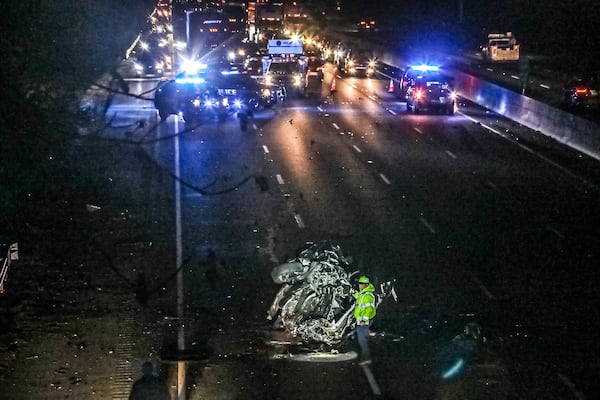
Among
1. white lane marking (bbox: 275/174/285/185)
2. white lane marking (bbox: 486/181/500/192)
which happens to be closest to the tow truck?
white lane marking (bbox: 275/174/285/185)

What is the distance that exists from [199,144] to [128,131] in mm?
4404

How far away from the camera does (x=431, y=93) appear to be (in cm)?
4316

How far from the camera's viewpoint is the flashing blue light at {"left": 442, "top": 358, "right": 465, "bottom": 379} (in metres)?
13.0

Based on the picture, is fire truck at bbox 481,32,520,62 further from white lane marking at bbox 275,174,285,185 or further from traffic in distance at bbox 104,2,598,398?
white lane marking at bbox 275,174,285,185

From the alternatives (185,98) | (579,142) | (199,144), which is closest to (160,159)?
(199,144)

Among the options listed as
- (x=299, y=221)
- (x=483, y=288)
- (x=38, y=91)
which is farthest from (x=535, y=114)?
(x=483, y=288)

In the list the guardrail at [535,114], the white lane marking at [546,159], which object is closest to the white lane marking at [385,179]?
the white lane marking at [546,159]

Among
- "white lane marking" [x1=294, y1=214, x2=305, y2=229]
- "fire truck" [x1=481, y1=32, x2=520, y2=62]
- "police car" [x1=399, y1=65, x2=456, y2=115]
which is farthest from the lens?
"fire truck" [x1=481, y1=32, x2=520, y2=62]

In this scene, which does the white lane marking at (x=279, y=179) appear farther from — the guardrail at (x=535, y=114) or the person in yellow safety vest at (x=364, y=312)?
the person in yellow safety vest at (x=364, y=312)

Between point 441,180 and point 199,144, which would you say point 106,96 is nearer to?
point 199,144

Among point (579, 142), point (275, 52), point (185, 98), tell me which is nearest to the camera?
point (579, 142)

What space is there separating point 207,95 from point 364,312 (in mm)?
28881

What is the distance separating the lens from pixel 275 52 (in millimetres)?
57031

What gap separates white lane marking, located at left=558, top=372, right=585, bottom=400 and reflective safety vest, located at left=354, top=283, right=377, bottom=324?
2.65 metres
